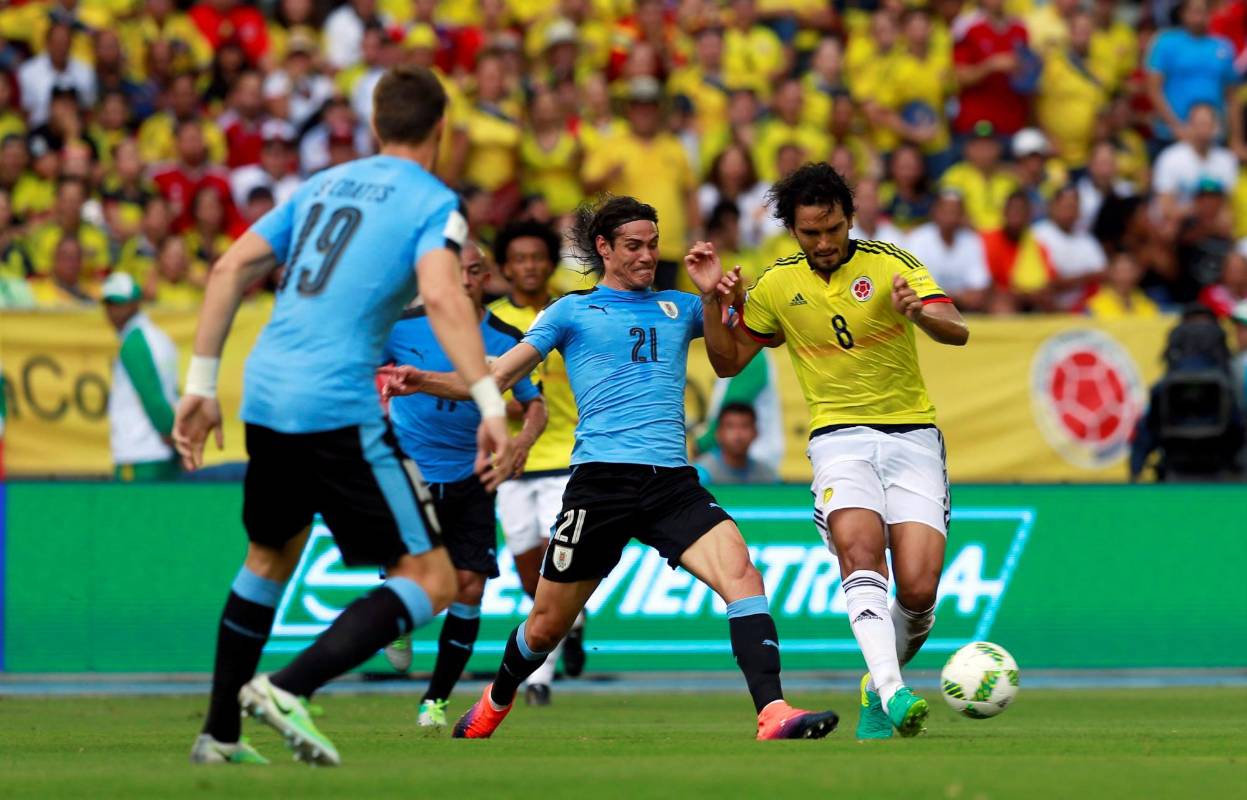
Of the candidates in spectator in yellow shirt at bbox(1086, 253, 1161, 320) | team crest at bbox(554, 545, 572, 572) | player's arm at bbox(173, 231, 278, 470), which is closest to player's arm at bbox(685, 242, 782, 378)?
team crest at bbox(554, 545, 572, 572)

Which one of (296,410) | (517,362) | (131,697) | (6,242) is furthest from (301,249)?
(6,242)

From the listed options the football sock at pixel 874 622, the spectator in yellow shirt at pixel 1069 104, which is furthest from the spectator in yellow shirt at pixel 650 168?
the football sock at pixel 874 622

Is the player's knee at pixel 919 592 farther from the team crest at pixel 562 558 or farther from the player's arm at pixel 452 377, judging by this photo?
the player's arm at pixel 452 377

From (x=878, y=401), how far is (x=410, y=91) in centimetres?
327

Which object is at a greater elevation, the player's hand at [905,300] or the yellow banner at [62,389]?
the player's hand at [905,300]

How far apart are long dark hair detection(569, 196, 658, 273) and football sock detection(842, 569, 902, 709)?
6.52 ft

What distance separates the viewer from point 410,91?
7379 millimetres

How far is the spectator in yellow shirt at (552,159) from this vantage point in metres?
19.5

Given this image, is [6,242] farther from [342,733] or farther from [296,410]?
[296,410]

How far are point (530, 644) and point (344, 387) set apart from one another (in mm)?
2822

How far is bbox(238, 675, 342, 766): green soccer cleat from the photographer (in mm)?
7016

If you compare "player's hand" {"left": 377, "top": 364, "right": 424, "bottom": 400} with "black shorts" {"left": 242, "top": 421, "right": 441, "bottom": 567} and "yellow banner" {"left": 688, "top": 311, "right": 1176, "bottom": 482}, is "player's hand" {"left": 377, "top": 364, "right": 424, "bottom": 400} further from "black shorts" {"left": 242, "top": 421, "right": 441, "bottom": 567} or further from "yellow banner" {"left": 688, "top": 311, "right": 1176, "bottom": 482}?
"yellow banner" {"left": 688, "top": 311, "right": 1176, "bottom": 482}

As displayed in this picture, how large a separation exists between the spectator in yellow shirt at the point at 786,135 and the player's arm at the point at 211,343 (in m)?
13.2

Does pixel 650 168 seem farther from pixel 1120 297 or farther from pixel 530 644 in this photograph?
pixel 530 644
